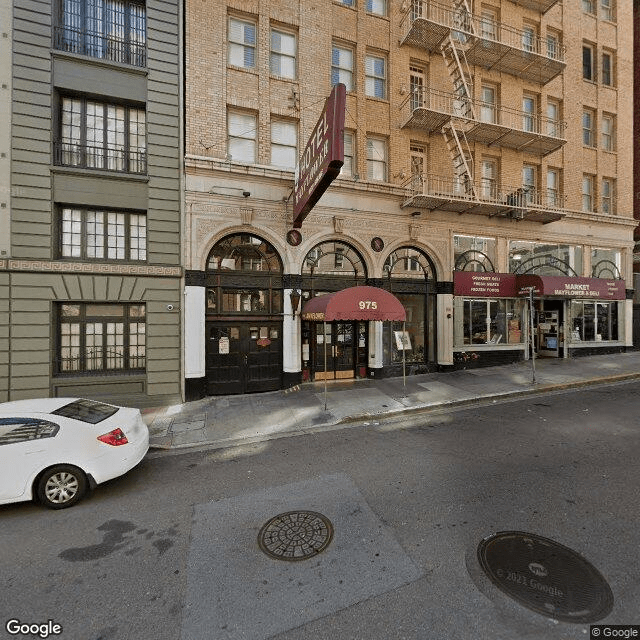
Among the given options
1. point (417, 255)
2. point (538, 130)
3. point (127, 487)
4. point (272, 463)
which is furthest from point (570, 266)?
point (127, 487)

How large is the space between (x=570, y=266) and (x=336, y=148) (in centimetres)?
1559

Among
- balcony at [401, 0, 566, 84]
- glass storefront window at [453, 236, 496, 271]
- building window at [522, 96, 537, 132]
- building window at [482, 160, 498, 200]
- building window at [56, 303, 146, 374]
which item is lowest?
building window at [56, 303, 146, 374]

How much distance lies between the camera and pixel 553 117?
16.9 meters

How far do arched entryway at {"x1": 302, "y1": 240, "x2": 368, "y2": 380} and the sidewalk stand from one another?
739mm

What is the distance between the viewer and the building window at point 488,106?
15180 mm

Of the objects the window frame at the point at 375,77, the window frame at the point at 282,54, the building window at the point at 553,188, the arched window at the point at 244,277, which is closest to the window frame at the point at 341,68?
the window frame at the point at 375,77

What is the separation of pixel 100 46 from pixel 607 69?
24.5m

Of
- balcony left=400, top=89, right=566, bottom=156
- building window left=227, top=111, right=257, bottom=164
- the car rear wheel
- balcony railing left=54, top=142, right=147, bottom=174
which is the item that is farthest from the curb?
balcony left=400, top=89, right=566, bottom=156

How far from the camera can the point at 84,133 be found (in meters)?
10.7

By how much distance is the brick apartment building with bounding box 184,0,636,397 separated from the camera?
11922 millimetres

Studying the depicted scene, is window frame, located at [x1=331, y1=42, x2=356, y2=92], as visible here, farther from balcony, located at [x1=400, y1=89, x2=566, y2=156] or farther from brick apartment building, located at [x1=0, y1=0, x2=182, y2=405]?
brick apartment building, located at [x1=0, y1=0, x2=182, y2=405]

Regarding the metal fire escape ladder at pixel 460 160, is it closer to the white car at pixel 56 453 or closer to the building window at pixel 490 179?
the building window at pixel 490 179

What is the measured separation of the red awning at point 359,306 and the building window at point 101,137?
7669 mm

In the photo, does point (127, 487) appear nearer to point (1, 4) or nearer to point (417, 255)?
point (417, 255)
